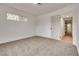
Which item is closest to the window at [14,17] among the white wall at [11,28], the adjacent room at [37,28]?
the adjacent room at [37,28]

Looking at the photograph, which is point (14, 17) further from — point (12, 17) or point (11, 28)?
point (11, 28)

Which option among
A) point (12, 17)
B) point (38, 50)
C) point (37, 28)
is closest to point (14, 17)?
point (12, 17)

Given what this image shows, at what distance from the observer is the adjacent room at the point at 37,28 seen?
385 centimetres

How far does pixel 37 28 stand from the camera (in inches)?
330

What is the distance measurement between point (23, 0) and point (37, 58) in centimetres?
76

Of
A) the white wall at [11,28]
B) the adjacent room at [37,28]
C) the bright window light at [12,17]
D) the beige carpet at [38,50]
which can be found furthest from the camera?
the bright window light at [12,17]

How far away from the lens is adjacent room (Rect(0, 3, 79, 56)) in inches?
151

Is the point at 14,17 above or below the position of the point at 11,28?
above

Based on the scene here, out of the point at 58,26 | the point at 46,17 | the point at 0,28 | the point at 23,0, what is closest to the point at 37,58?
the point at 23,0

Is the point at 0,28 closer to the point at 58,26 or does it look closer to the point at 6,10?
the point at 6,10

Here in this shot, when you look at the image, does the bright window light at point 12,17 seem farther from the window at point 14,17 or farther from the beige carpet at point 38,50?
the beige carpet at point 38,50

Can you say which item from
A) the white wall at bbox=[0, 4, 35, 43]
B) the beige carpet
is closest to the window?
the white wall at bbox=[0, 4, 35, 43]

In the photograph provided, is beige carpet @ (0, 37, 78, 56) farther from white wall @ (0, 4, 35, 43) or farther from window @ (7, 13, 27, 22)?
window @ (7, 13, 27, 22)

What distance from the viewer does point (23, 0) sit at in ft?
4.03
